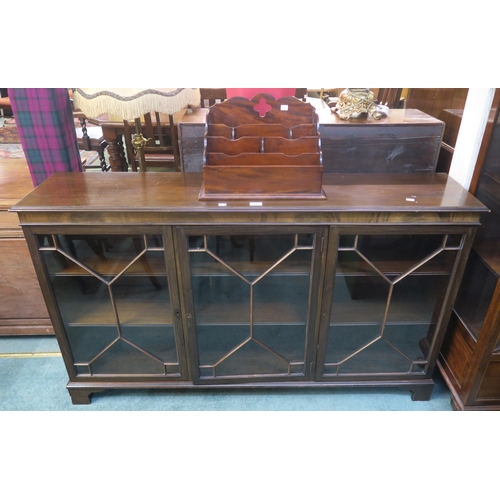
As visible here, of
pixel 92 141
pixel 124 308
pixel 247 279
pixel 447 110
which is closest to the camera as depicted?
pixel 247 279

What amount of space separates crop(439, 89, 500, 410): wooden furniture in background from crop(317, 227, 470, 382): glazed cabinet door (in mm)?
94

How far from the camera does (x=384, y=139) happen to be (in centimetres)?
122

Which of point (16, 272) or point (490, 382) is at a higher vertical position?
point (16, 272)

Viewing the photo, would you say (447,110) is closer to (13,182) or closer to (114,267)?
(114,267)

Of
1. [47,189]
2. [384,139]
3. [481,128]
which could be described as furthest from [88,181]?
[481,128]

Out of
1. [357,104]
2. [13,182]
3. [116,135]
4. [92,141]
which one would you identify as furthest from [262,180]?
[92,141]

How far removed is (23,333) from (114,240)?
29.2 inches

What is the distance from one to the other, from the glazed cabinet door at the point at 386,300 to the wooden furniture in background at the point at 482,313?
0.31 feet

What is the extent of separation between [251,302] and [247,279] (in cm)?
10

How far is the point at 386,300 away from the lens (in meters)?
1.20

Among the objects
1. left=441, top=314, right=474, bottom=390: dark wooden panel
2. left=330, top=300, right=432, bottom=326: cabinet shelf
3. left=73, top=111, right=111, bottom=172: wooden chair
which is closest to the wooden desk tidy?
left=330, top=300, right=432, bottom=326: cabinet shelf

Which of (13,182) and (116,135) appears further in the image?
(116,135)

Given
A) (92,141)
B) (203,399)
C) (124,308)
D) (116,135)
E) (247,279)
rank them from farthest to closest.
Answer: (92,141) → (116,135) → (203,399) → (124,308) → (247,279)

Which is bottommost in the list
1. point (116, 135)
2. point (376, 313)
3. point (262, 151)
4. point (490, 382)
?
point (490, 382)
